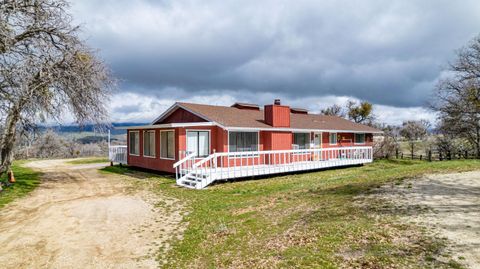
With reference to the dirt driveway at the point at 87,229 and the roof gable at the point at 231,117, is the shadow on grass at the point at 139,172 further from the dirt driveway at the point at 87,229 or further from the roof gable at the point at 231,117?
the dirt driveway at the point at 87,229

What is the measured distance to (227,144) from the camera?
1858cm

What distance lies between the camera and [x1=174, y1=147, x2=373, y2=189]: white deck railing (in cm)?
1551

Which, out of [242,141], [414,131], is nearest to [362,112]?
[414,131]

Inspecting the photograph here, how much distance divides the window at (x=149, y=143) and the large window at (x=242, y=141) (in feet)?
17.5

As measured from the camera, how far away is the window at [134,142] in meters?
22.6

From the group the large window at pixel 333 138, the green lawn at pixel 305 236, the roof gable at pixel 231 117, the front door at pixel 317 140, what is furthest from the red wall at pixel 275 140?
the green lawn at pixel 305 236

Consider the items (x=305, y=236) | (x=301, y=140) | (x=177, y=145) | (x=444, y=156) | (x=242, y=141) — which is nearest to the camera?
(x=305, y=236)

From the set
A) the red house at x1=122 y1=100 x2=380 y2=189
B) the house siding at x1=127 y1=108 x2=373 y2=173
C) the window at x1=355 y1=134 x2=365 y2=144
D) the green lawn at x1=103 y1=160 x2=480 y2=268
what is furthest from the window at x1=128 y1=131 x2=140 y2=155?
the window at x1=355 y1=134 x2=365 y2=144

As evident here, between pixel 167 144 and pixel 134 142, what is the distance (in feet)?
17.0

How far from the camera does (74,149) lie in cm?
5172

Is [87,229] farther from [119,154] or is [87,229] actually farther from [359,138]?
[359,138]

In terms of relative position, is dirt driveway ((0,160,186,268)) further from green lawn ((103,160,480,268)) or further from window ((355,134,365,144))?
window ((355,134,365,144))

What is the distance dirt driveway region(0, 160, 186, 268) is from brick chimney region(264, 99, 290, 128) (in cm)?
1032

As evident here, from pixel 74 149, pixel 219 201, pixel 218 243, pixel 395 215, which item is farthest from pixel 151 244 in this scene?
pixel 74 149
